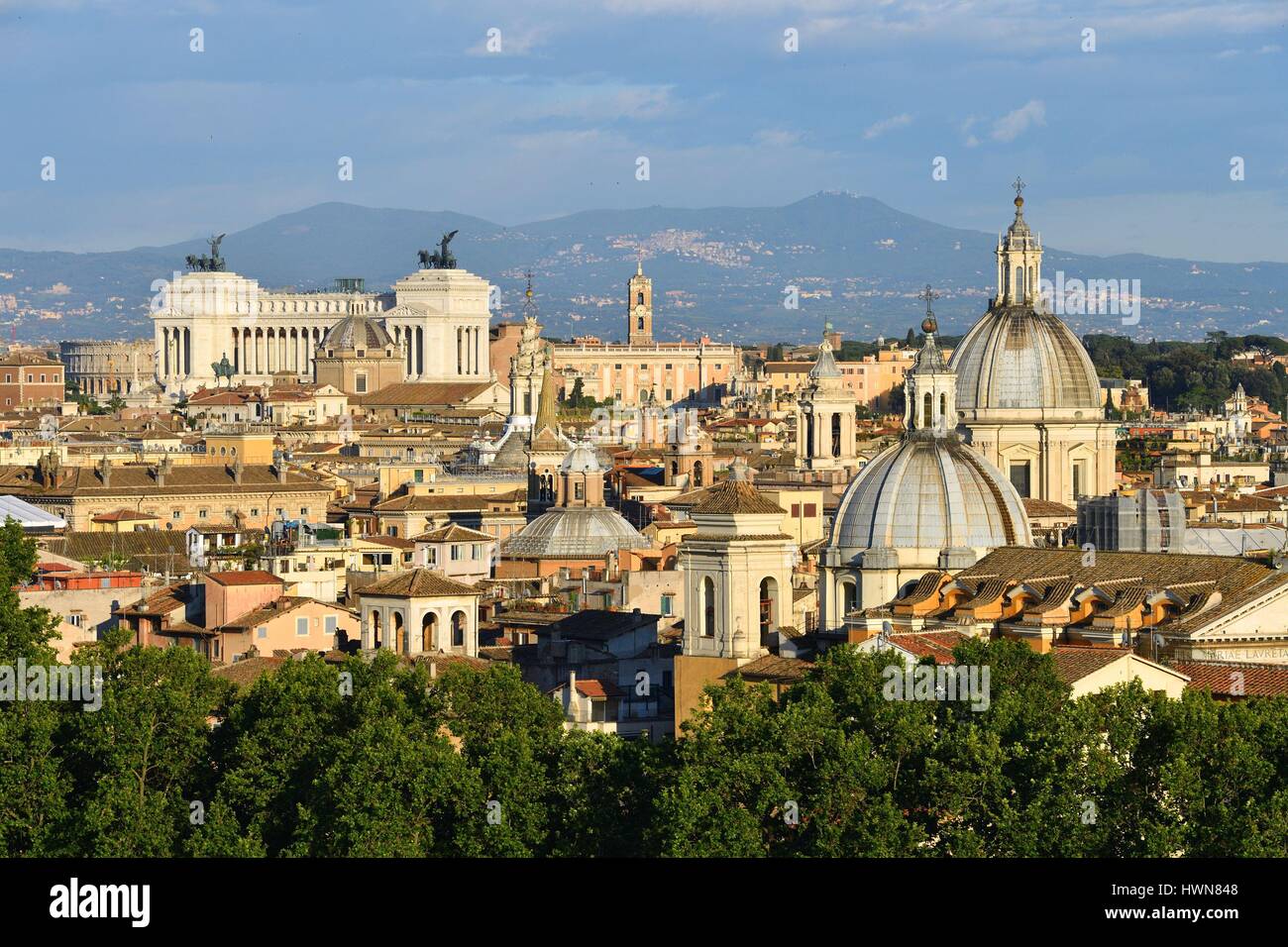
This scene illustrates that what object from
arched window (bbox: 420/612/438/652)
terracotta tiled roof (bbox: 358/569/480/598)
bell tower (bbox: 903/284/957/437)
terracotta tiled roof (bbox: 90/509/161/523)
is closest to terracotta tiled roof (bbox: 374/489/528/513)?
terracotta tiled roof (bbox: 90/509/161/523)

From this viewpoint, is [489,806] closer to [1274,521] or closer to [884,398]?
[1274,521]

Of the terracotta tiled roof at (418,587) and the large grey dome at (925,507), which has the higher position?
the large grey dome at (925,507)

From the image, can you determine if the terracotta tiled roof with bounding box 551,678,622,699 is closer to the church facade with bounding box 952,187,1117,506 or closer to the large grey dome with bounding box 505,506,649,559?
the church facade with bounding box 952,187,1117,506

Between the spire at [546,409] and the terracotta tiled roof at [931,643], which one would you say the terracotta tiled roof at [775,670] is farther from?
the spire at [546,409]

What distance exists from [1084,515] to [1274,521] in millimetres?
11429

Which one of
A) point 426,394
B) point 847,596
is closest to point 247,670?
point 847,596

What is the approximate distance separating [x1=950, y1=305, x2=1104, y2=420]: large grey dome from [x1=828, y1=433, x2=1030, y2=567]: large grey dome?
560 inches

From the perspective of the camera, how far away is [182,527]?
70250 mm

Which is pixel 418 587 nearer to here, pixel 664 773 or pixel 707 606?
pixel 707 606

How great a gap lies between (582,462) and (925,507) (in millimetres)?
24844

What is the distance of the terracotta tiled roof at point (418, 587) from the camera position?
41.7 meters

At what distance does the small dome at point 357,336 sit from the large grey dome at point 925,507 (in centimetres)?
10611

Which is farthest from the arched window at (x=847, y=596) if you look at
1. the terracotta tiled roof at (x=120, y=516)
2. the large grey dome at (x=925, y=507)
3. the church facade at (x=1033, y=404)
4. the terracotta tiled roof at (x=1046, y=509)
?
the terracotta tiled roof at (x=120, y=516)
